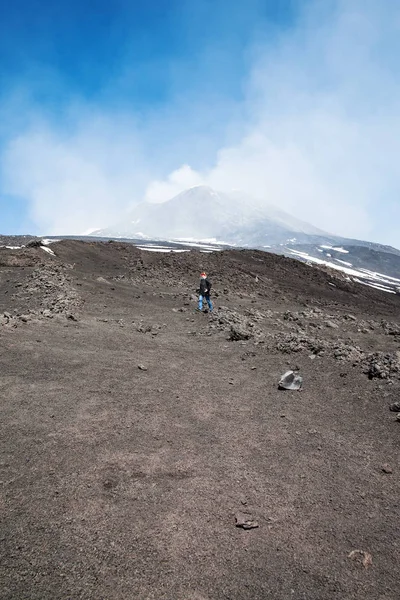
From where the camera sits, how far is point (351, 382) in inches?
339

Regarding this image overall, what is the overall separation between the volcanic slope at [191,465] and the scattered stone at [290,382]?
222 mm

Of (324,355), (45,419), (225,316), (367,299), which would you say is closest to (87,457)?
(45,419)

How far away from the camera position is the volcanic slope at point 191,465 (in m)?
3.47

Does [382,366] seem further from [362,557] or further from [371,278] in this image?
[371,278]

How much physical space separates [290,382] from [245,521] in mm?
4599

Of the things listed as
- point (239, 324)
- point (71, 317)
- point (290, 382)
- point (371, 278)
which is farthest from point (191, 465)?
point (371, 278)

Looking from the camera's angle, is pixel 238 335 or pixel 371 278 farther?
pixel 371 278

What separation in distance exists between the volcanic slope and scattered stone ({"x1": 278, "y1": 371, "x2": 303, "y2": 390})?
0.73ft

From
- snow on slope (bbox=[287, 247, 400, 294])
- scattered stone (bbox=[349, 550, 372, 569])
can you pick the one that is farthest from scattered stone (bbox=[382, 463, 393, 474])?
snow on slope (bbox=[287, 247, 400, 294])

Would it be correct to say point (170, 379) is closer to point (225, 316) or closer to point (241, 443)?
point (241, 443)

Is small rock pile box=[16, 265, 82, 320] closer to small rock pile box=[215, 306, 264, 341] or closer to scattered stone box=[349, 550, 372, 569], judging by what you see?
small rock pile box=[215, 306, 264, 341]

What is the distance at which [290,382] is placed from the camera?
8.40 meters

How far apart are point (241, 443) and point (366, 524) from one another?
2126 mm

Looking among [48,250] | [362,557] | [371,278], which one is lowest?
[362,557]
